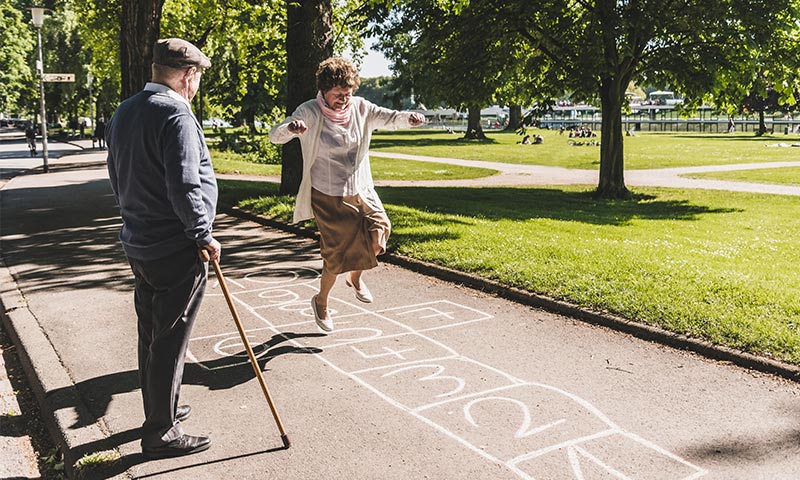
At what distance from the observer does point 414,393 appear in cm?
519

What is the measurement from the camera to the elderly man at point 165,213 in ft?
13.0

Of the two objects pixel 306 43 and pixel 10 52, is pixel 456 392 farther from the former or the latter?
pixel 10 52

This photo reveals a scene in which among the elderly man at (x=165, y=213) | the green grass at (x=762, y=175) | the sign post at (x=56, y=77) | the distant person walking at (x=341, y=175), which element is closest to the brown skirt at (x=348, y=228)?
the distant person walking at (x=341, y=175)

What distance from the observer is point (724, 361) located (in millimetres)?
5781

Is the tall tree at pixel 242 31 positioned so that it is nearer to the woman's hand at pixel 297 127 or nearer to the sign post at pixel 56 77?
the sign post at pixel 56 77

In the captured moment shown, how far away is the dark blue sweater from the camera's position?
395cm

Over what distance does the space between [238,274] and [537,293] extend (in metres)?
3.75

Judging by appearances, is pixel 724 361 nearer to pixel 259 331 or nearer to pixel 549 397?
pixel 549 397

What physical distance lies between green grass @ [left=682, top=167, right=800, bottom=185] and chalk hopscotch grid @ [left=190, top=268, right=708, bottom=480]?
732 inches

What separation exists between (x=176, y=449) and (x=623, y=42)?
15.1 metres

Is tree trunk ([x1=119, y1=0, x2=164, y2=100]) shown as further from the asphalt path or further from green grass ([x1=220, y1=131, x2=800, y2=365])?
the asphalt path

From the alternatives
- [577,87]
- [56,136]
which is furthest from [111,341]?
[56,136]

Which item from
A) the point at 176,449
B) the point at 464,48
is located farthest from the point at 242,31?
the point at 176,449

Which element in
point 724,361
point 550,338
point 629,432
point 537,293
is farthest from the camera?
point 537,293
